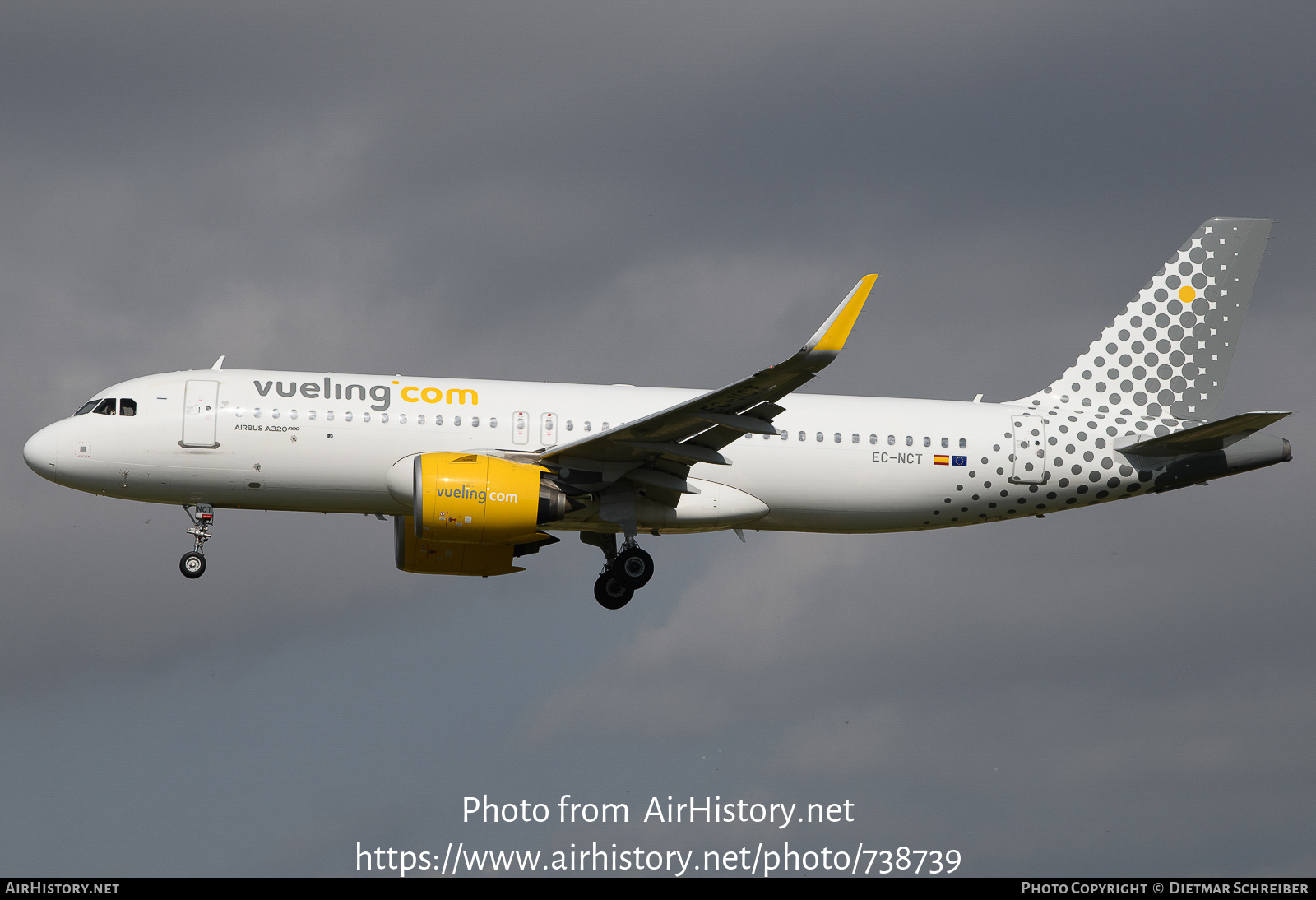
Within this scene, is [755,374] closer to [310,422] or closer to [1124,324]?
[310,422]

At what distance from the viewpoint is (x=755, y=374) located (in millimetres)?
26047

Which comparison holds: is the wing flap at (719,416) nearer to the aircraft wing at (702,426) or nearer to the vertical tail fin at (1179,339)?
the aircraft wing at (702,426)

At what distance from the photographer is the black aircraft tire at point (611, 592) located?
3116 centimetres

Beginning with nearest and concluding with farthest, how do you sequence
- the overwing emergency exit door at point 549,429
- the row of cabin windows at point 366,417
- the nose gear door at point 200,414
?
the nose gear door at point 200,414, the row of cabin windows at point 366,417, the overwing emergency exit door at point 549,429

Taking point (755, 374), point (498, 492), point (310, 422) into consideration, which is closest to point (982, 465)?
point (755, 374)

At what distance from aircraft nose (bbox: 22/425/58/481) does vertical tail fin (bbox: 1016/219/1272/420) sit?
21355 mm

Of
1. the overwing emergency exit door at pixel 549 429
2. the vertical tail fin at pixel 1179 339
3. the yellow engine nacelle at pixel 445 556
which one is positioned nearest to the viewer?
the overwing emergency exit door at pixel 549 429

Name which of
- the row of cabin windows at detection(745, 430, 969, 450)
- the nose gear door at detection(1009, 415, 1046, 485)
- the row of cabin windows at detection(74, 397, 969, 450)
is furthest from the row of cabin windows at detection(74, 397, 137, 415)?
the nose gear door at detection(1009, 415, 1046, 485)

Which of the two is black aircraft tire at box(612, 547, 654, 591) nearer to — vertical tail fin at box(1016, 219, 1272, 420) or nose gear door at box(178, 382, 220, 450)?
nose gear door at box(178, 382, 220, 450)

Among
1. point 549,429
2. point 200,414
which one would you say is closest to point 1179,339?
point 549,429

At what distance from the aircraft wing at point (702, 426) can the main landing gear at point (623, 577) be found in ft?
5.84

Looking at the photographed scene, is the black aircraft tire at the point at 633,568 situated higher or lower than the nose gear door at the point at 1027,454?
lower

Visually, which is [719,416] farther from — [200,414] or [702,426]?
[200,414]

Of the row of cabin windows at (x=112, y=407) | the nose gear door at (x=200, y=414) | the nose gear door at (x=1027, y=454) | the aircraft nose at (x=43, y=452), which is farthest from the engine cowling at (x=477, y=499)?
the nose gear door at (x=1027, y=454)
